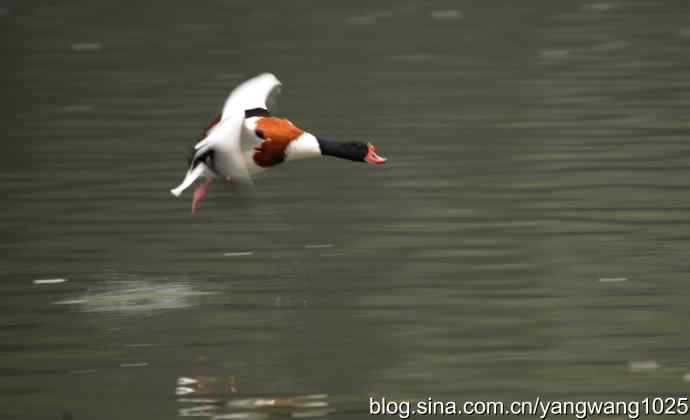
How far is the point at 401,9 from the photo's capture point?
62.8 ft

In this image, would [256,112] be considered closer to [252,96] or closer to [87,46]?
[252,96]

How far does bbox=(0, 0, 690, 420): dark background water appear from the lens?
7.04 meters

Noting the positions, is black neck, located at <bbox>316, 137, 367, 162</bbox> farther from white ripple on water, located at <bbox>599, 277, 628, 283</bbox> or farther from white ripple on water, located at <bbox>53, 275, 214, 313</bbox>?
white ripple on water, located at <bbox>599, 277, 628, 283</bbox>

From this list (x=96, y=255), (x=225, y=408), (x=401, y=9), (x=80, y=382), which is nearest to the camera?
(x=225, y=408)

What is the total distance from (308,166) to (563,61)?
416cm

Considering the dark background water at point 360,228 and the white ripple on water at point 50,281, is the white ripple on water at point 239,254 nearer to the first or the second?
the dark background water at point 360,228

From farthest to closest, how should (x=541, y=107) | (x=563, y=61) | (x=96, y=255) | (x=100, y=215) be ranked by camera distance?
(x=563, y=61) → (x=541, y=107) → (x=100, y=215) → (x=96, y=255)

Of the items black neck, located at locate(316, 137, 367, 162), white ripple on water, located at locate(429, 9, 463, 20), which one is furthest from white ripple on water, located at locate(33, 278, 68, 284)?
white ripple on water, located at locate(429, 9, 463, 20)

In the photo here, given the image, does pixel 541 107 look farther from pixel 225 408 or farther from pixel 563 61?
pixel 225 408

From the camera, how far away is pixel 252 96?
873cm

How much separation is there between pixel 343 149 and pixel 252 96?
57 centimetres

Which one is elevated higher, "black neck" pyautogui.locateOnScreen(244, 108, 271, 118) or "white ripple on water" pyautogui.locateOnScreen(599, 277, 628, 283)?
"black neck" pyautogui.locateOnScreen(244, 108, 271, 118)

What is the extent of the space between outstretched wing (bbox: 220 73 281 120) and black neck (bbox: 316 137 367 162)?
399 mm

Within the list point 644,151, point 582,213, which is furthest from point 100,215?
point 644,151
